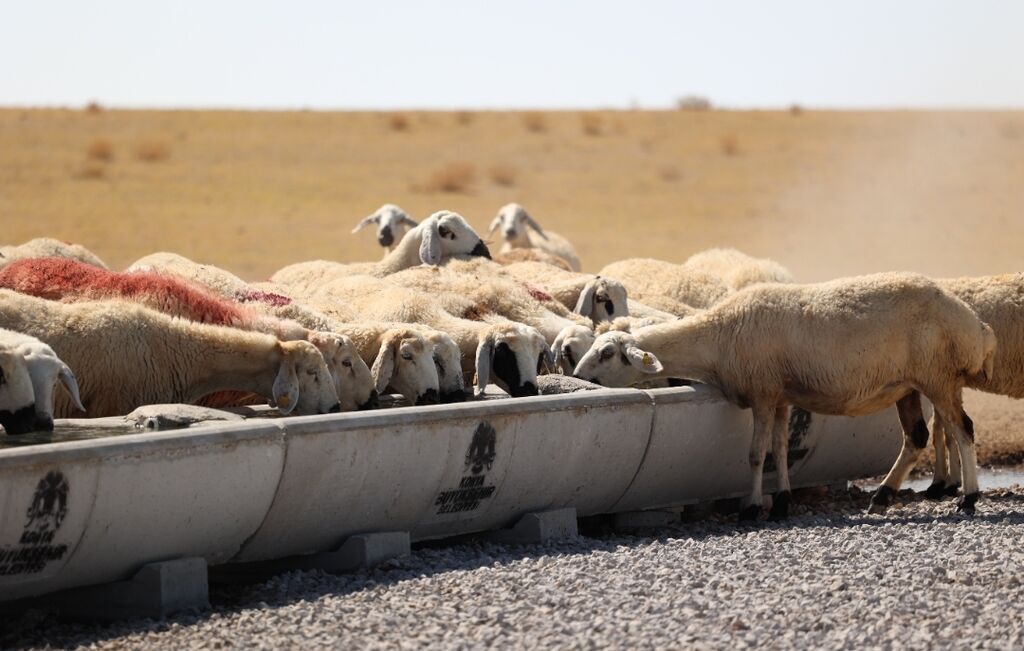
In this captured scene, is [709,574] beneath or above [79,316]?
beneath

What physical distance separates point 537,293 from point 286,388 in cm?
438

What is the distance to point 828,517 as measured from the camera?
11.2 meters

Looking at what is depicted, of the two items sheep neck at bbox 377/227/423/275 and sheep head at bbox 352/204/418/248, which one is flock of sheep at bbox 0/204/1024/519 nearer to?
sheep neck at bbox 377/227/423/275

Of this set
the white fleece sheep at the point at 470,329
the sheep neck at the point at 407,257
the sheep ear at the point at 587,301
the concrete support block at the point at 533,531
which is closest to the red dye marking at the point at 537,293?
the sheep ear at the point at 587,301

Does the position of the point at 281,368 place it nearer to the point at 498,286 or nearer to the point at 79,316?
the point at 79,316

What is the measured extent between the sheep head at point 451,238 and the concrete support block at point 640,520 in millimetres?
4999

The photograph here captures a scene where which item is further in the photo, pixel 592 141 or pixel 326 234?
pixel 592 141

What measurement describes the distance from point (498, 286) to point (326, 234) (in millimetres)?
23571

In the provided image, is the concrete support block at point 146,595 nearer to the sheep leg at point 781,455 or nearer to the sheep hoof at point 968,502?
the sheep leg at point 781,455

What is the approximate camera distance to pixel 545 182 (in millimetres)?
46562

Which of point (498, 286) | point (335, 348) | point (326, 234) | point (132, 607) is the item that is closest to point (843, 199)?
point (326, 234)

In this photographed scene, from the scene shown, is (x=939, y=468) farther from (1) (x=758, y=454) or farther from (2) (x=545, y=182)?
(2) (x=545, y=182)

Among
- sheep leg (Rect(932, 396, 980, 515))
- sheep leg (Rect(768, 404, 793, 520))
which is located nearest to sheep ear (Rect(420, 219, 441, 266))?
sheep leg (Rect(768, 404, 793, 520))

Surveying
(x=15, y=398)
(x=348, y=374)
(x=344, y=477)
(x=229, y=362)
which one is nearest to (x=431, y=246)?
(x=348, y=374)
